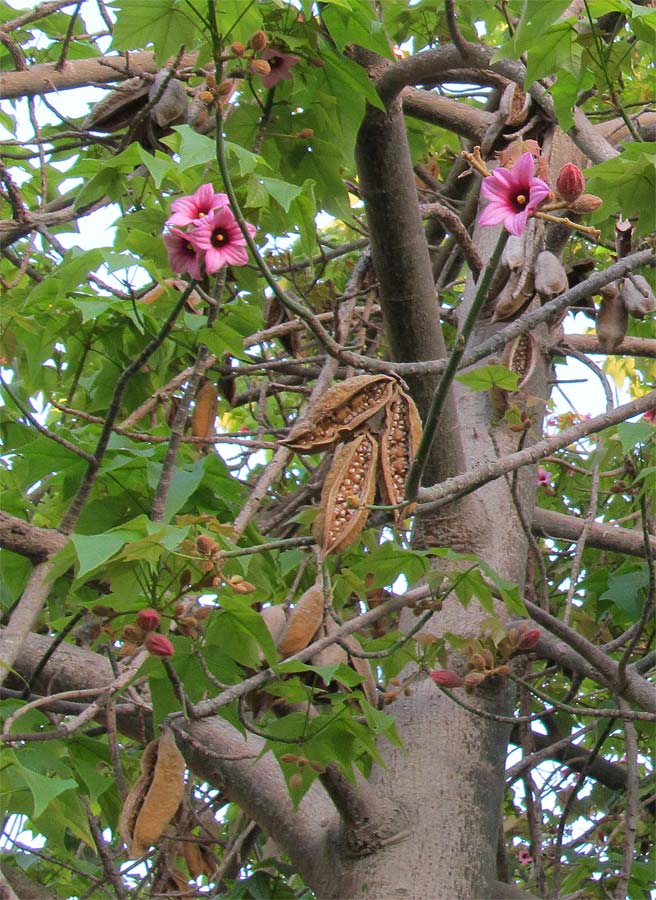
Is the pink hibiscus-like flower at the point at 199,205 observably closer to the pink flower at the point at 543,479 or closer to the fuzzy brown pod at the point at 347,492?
the fuzzy brown pod at the point at 347,492

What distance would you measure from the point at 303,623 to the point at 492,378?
58 cm

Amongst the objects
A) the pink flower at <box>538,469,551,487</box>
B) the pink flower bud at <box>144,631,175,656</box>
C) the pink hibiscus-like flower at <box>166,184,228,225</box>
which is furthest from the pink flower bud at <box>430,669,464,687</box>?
the pink flower at <box>538,469,551,487</box>

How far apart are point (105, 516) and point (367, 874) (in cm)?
75

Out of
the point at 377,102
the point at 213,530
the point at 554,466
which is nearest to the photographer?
the point at 213,530

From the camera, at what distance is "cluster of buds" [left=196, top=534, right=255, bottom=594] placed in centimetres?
131

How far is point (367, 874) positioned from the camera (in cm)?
→ 179

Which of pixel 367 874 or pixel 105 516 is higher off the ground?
pixel 105 516

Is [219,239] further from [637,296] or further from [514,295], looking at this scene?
[637,296]

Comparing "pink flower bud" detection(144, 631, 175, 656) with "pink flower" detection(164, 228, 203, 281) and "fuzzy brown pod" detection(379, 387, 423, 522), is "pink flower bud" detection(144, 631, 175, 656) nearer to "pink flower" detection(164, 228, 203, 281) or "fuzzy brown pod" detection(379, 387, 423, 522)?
"fuzzy brown pod" detection(379, 387, 423, 522)

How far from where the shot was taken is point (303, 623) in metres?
1.57

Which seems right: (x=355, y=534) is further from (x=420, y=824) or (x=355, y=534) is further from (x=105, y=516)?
(x=420, y=824)

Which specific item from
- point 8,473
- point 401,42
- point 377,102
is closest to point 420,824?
point 8,473

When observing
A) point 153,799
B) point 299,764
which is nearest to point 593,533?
point 299,764

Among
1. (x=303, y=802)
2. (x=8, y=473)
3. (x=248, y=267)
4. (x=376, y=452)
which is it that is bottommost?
(x=303, y=802)
